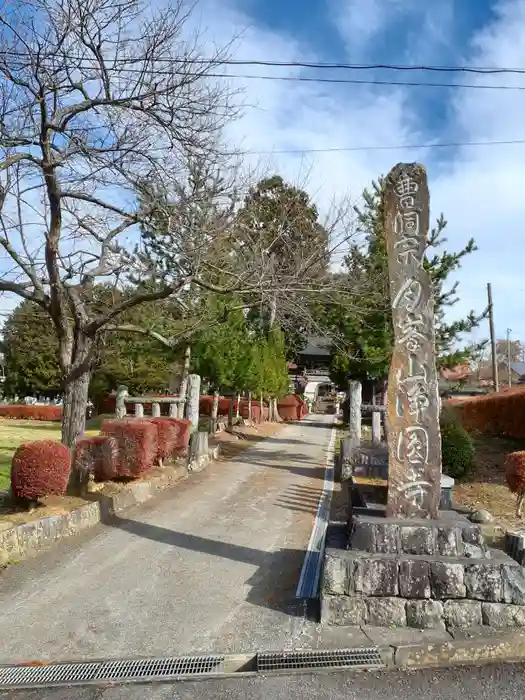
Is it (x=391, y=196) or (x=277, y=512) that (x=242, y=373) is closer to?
(x=277, y=512)

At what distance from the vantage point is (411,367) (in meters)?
4.93

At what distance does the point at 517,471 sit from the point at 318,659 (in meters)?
5.49

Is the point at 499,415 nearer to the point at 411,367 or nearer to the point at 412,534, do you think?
the point at 411,367

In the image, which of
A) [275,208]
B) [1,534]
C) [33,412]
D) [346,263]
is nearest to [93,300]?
[275,208]

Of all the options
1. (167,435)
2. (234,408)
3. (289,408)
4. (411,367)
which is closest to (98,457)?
(167,435)

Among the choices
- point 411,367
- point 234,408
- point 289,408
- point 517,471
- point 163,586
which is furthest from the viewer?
point 289,408

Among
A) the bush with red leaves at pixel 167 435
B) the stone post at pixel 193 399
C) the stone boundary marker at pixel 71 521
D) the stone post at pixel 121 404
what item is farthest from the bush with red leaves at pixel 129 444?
the stone post at pixel 193 399

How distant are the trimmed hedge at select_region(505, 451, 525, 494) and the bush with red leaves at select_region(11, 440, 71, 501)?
20.1 ft

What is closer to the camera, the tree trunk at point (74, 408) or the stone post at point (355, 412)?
the tree trunk at point (74, 408)

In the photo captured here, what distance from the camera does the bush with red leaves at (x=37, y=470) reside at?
6.59 metres

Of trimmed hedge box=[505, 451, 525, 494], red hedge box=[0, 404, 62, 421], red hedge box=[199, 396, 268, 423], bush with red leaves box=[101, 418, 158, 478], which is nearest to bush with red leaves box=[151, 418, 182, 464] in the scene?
bush with red leaves box=[101, 418, 158, 478]

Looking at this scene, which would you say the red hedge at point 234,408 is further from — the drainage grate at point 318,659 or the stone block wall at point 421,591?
the drainage grate at point 318,659

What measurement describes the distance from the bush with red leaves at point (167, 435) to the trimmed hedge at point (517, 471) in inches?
228

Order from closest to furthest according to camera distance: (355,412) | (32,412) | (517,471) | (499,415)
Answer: (517,471), (355,412), (499,415), (32,412)
